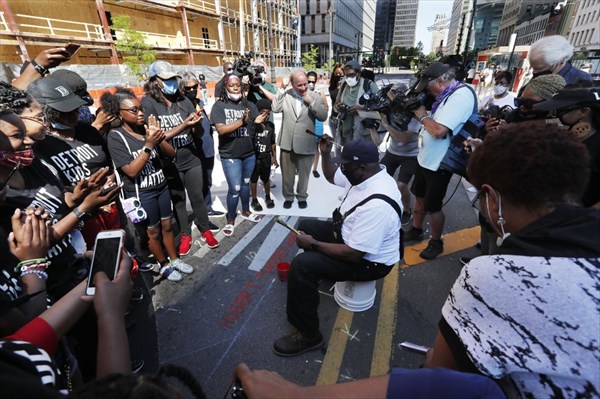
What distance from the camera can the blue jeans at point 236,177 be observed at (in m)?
3.95

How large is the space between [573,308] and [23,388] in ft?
4.18

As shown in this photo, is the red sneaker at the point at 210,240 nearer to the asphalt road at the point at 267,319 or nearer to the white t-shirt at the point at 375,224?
the asphalt road at the point at 267,319

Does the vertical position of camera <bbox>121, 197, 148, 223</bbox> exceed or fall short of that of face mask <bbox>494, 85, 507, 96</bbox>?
it falls short

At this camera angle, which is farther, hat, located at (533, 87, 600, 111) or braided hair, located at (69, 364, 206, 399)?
hat, located at (533, 87, 600, 111)

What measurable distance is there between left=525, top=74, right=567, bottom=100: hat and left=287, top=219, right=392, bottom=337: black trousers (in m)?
2.09

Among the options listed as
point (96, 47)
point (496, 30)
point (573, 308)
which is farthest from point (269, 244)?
point (496, 30)

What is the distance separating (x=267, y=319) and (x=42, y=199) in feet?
6.23

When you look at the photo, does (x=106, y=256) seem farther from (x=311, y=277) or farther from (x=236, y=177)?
(x=236, y=177)

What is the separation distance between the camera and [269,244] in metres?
3.79

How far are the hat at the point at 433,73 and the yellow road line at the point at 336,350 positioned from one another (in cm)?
258

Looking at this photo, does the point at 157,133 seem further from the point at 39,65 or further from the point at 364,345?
the point at 364,345

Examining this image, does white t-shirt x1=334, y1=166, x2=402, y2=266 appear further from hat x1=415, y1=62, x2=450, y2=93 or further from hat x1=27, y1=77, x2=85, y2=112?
hat x1=27, y1=77, x2=85, y2=112

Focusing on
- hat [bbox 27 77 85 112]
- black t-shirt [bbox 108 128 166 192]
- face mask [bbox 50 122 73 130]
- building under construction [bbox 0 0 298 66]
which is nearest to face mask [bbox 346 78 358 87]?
black t-shirt [bbox 108 128 166 192]

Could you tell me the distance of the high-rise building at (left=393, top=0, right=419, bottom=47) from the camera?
474 feet
